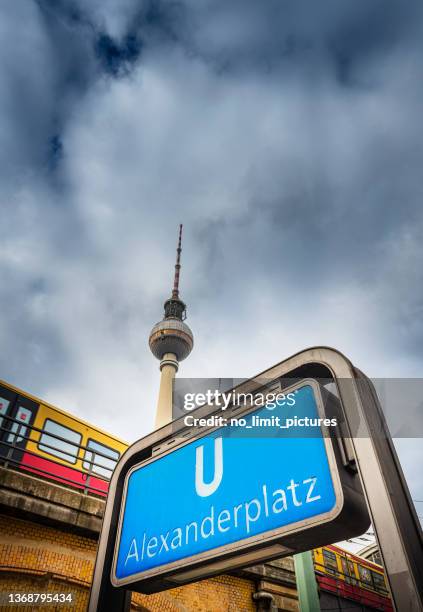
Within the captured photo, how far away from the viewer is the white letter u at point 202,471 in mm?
1894

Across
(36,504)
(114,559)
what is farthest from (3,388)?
(114,559)

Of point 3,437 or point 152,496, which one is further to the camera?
point 3,437

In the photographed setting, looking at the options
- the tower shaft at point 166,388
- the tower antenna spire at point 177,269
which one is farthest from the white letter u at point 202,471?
the tower antenna spire at point 177,269

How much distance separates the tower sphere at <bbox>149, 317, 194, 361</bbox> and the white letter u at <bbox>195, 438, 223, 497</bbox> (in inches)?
1808

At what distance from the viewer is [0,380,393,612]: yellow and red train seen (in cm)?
1001

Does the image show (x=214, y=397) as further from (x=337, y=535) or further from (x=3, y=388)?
(x=3, y=388)

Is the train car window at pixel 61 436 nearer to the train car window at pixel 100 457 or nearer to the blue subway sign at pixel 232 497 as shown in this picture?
the train car window at pixel 100 457

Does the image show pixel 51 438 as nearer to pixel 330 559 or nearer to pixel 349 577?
pixel 330 559

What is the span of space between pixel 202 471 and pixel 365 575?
18145 millimetres

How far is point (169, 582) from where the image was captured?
1.99 meters

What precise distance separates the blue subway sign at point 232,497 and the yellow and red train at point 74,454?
6.30 m

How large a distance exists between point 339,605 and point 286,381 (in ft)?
49.0

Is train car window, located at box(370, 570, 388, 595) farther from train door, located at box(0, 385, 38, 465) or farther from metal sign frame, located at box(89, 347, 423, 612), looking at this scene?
metal sign frame, located at box(89, 347, 423, 612)

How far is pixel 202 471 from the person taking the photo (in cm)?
201
